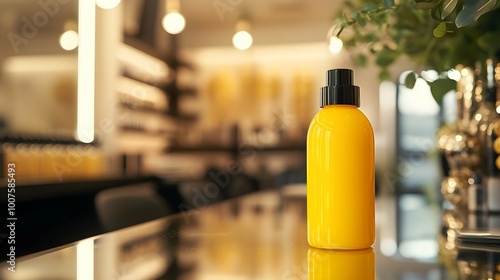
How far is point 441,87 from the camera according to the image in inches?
29.0

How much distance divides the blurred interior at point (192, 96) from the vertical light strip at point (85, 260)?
2909 mm

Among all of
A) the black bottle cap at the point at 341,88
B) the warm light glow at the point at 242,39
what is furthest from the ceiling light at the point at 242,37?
the black bottle cap at the point at 341,88

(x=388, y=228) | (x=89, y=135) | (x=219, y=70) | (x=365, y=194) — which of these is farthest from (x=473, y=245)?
(x=219, y=70)

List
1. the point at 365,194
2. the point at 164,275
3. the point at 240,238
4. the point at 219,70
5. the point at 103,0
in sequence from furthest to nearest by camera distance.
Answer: the point at 219,70
the point at 103,0
the point at 240,238
the point at 365,194
the point at 164,275

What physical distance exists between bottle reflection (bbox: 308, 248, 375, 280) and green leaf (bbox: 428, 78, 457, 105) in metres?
0.24

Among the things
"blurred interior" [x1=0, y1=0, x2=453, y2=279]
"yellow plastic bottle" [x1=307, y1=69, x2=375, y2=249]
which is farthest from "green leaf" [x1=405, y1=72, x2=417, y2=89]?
"blurred interior" [x1=0, y1=0, x2=453, y2=279]

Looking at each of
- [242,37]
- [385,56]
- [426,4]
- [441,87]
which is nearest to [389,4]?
[426,4]

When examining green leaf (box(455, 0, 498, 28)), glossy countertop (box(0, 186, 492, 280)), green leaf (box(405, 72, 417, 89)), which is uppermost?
green leaf (box(455, 0, 498, 28))

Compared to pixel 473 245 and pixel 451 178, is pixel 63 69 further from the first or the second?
pixel 473 245

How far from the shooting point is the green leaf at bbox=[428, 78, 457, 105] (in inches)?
28.8

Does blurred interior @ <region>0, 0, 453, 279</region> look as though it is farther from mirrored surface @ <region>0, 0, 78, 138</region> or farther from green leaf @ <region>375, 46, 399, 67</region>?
green leaf @ <region>375, 46, 399, 67</region>

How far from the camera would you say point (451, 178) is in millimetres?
1129

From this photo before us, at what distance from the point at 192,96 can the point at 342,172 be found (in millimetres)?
5273

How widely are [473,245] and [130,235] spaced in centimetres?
46
